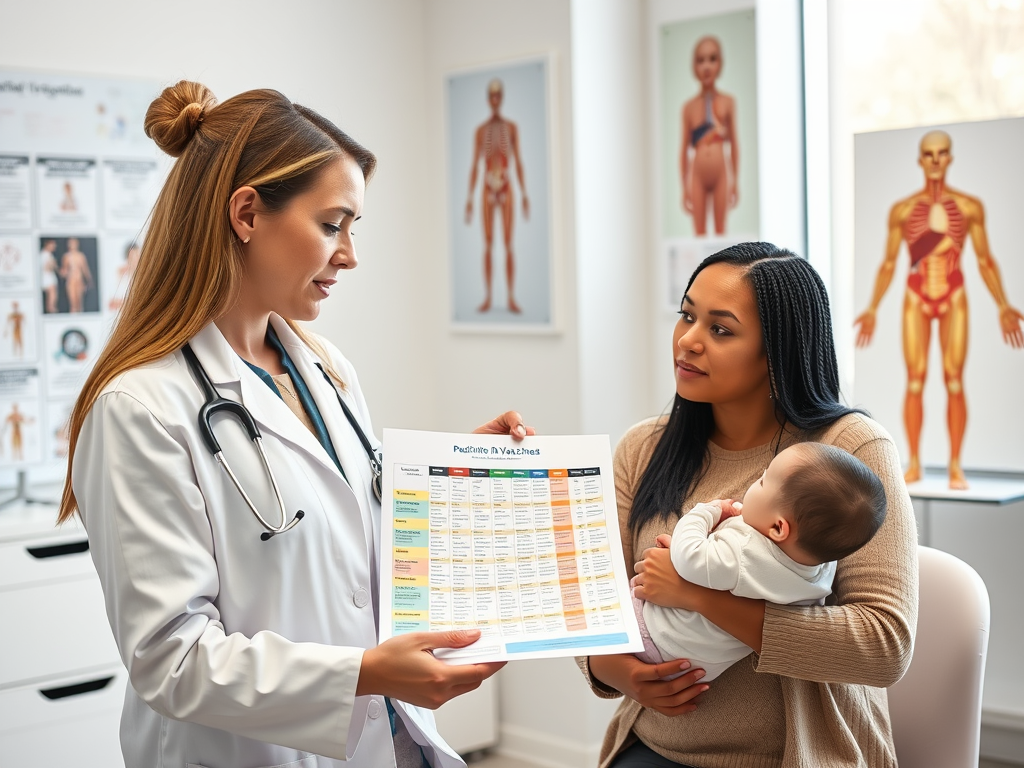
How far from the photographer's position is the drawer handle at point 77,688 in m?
2.67

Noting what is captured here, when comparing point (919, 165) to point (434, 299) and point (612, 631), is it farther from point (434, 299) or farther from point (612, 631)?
point (612, 631)

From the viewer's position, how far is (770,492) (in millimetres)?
1484

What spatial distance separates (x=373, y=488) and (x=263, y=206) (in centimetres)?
48

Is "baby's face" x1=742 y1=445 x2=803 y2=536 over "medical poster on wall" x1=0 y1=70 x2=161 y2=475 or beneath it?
beneath

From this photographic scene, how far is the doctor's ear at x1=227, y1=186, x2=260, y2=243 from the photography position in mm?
1430

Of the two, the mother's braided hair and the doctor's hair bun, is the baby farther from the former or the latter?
the doctor's hair bun

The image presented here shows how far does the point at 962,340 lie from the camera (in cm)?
292

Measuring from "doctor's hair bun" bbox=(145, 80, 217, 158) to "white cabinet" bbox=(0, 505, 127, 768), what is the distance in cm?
153

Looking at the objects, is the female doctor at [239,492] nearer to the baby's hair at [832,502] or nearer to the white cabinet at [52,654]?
the baby's hair at [832,502]

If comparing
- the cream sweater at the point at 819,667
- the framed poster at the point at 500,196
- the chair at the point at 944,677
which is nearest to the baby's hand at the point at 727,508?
the cream sweater at the point at 819,667

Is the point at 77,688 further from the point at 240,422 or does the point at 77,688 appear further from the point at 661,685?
the point at 661,685

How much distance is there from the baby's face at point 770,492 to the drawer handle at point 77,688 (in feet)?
6.57

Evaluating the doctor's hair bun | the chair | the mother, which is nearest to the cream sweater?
the mother

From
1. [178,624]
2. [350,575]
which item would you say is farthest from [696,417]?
[178,624]
